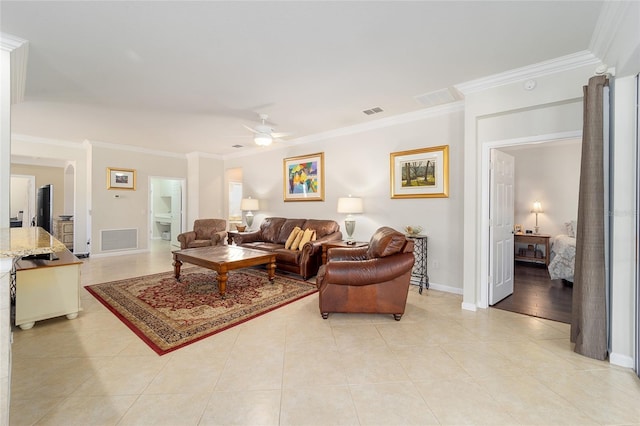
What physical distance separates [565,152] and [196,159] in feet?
27.5

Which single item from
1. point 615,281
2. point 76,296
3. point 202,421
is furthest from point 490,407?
point 76,296

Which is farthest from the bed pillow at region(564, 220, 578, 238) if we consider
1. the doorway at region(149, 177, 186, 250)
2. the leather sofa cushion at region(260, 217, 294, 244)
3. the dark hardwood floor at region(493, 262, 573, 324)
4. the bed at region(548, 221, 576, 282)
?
the doorway at region(149, 177, 186, 250)

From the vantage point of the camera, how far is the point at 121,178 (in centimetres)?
666

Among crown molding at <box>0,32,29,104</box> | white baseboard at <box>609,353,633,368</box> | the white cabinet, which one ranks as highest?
crown molding at <box>0,32,29,104</box>

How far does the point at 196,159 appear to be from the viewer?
7387 millimetres

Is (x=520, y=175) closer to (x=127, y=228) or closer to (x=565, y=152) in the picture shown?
(x=565, y=152)

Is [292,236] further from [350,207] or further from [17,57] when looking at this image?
[17,57]

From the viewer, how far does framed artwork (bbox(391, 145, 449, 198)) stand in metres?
3.99

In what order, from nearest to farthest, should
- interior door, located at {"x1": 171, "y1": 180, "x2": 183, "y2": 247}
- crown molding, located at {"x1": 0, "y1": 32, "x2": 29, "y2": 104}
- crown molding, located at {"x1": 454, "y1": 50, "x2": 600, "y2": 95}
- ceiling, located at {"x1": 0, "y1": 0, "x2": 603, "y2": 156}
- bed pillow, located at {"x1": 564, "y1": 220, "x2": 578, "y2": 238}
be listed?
1. ceiling, located at {"x1": 0, "y1": 0, "x2": 603, "y2": 156}
2. crown molding, located at {"x1": 0, "y1": 32, "x2": 29, "y2": 104}
3. crown molding, located at {"x1": 454, "y1": 50, "x2": 600, "y2": 95}
4. bed pillow, located at {"x1": 564, "y1": 220, "x2": 578, "y2": 238}
5. interior door, located at {"x1": 171, "y1": 180, "x2": 183, "y2": 247}

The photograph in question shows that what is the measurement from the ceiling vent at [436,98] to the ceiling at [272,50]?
0.27 feet

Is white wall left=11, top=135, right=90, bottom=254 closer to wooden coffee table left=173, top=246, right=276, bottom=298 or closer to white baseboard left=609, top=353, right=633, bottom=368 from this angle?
wooden coffee table left=173, top=246, right=276, bottom=298

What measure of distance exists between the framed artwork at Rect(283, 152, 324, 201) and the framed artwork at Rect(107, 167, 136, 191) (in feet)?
12.7

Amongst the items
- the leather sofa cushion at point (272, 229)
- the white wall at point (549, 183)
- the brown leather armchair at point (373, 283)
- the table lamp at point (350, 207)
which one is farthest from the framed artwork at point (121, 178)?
the white wall at point (549, 183)

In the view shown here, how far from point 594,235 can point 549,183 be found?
14.5 ft
